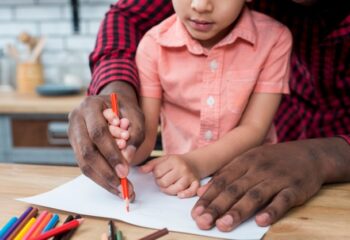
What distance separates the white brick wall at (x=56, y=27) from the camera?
2.44 meters

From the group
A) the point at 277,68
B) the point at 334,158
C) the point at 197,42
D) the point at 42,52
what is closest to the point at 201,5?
the point at 197,42

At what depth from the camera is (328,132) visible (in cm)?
125

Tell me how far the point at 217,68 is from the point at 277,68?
0.13m

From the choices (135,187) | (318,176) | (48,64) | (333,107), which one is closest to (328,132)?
(333,107)

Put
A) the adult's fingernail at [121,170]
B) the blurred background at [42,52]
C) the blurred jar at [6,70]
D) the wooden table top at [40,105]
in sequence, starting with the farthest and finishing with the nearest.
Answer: the blurred jar at [6,70], the blurred background at [42,52], the wooden table top at [40,105], the adult's fingernail at [121,170]

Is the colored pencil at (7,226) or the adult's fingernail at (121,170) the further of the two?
the adult's fingernail at (121,170)

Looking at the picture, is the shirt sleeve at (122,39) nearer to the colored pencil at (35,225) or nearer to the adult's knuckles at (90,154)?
the adult's knuckles at (90,154)

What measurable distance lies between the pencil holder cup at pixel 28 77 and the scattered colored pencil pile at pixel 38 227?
1.82m

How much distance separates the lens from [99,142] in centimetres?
69

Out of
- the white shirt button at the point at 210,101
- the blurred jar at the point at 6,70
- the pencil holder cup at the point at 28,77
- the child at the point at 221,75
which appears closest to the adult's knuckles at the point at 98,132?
the child at the point at 221,75

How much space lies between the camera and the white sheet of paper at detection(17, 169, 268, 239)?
0.61 meters

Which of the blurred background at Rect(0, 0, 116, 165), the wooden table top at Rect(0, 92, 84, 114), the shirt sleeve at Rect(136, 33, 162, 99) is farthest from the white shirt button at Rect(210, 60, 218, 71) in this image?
the blurred background at Rect(0, 0, 116, 165)

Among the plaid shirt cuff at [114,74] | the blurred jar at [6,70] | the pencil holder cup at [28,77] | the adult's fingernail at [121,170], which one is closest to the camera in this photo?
the adult's fingernail at [121,170]

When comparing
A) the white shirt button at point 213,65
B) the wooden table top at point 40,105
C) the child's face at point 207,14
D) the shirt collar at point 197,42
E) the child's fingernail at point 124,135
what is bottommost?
the wooden table top at point 40,105
